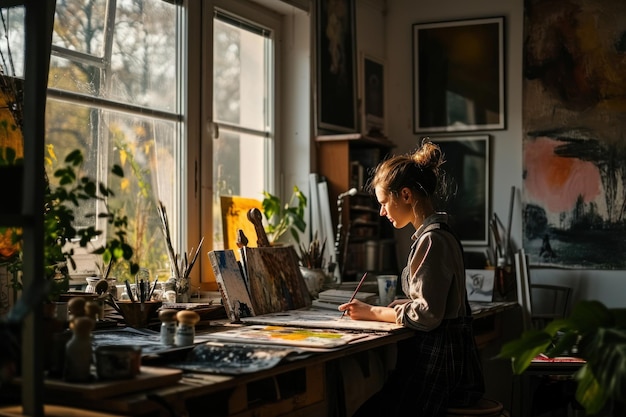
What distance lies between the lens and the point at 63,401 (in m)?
2.03

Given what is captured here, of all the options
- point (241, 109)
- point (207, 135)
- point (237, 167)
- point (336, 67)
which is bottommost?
point (237, 167)

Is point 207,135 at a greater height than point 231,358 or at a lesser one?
greater

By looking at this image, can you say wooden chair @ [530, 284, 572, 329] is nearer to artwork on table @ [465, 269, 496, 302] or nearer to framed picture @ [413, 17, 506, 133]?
artwork on table @ [465, 269, 496, 302]

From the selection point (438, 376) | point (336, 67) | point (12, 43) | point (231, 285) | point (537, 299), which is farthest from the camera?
point (537, 299)

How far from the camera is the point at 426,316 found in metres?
3.02

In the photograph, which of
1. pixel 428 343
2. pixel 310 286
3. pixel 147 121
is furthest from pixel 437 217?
pixel 147 121

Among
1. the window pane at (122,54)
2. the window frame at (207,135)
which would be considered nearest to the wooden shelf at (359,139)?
the window frame at (207,135)

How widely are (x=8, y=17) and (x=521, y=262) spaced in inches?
108

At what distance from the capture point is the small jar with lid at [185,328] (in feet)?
8.32

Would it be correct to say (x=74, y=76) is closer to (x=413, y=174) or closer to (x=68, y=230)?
(x=68, y=230)

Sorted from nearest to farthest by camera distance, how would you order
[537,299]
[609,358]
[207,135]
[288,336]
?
[609,358]
[288,336]
[207,135]
[537,299]

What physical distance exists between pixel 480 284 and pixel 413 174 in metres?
1.39

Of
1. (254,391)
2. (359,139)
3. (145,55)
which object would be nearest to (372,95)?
(359,139)

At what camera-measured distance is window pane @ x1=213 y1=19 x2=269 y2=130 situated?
423cm
